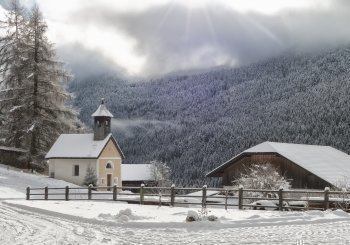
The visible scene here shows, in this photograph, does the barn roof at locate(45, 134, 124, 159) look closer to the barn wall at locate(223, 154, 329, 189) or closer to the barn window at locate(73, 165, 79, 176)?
the barn window at locate(73, 165, 79, 176)

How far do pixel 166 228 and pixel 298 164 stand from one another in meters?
28.2

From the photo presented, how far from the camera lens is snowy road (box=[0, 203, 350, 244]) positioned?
14.9 m

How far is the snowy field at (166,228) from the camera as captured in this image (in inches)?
590

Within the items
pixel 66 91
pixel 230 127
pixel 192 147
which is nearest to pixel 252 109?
pixel 230 127

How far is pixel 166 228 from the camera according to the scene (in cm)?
1823

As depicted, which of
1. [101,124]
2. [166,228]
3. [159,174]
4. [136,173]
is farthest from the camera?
[136,173]

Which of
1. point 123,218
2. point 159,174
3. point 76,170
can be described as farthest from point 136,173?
point 123,218

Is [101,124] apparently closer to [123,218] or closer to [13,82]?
[13,82]

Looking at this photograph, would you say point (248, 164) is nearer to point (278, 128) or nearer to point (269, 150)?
point (269, 150)

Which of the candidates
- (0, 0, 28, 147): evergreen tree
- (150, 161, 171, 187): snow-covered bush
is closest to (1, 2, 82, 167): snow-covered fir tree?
(0, 0, 28, 147): evergreen tree

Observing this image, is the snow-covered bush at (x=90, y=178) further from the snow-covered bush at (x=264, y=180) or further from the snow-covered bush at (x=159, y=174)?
the snow-covered bush at (x=159, y=174)

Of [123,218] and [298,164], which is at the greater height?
[298,164]

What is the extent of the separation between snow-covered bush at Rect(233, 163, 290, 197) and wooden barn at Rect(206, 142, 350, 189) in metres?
1.05

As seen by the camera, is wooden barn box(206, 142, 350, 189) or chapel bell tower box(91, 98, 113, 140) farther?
chapel bell tower box(91, 98, 113, 140)
